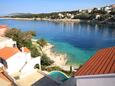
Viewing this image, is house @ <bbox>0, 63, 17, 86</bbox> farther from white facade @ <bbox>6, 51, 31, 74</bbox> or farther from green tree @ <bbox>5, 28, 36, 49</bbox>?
green tree @ <bbox>5, 28, 36, 49</bbox>

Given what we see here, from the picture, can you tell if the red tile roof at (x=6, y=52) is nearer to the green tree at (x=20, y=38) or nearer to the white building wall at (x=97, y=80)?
the green tree at (x=20, y=38)

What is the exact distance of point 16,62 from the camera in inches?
895

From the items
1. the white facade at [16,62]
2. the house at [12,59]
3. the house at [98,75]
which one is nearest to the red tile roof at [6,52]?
the house at [12,59]

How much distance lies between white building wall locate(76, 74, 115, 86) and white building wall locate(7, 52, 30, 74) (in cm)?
1317

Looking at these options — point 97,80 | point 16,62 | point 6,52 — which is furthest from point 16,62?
point 97,80

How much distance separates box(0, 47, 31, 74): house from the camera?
21.9m

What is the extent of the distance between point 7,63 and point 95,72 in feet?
45.8

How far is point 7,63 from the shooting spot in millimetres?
21812

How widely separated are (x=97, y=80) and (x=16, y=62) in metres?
14.8

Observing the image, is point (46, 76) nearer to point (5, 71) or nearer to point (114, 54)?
point (5, 71)

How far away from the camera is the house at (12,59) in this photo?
21.9 m

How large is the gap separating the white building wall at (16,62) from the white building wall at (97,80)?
43.2ft

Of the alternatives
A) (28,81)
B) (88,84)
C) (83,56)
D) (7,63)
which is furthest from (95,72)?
(83,56)

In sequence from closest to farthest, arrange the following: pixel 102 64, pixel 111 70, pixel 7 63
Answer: pixel 111 70, pixel 102 64, pixel 7 63
